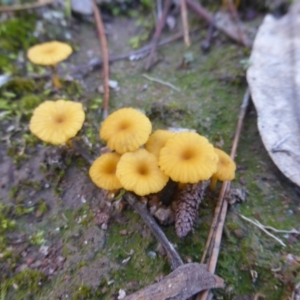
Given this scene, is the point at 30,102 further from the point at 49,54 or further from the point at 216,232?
the point at 216,232

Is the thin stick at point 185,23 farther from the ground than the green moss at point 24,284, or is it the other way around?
the thin stick at point 185,23

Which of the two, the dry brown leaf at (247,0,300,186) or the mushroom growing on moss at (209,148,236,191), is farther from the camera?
the dry brown leaf at (247,0,300,186)

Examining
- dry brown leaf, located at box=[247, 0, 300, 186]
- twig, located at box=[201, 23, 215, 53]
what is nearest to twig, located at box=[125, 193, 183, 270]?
dry brown leaf, located at box=[247, 0, 300, 186]

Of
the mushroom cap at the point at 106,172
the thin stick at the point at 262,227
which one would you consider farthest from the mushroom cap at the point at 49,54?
the thin stick at the point at 262,227

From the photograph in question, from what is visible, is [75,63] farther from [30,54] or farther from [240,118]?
[240,118]

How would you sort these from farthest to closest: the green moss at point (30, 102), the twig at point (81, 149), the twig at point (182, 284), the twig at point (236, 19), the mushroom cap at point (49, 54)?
the twig at point (236, 19) < the green moss at point (30, 102) < the mushroom cap at point (49, 54) < the twig at point (81, 149) < the twig at point (182, 284)

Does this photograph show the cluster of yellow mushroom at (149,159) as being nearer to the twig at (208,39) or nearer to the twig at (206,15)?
the twig at (208,39)

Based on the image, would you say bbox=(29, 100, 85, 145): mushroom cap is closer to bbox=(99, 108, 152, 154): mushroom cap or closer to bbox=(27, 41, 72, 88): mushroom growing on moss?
bbox=(99, 108, 152, 154): mushroom cap
